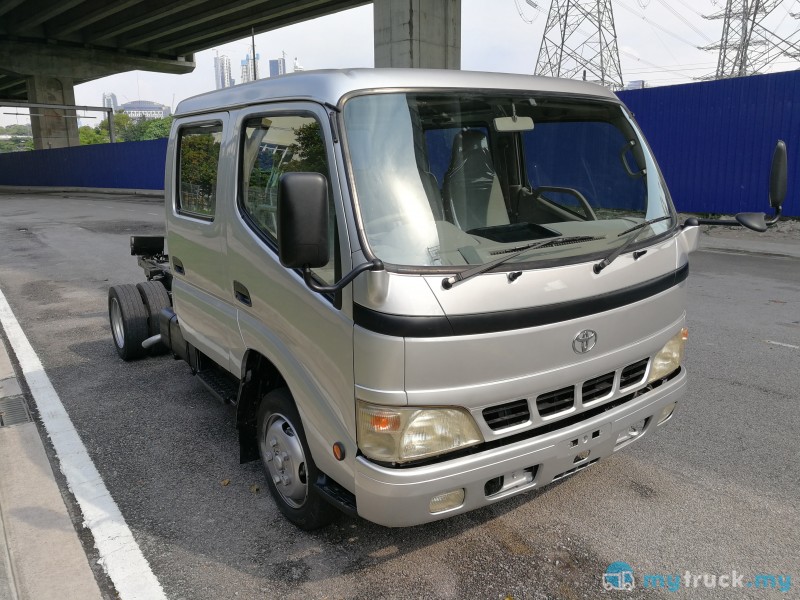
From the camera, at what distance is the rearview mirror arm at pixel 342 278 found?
2436mm

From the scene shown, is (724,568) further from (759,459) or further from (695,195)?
(695,195)

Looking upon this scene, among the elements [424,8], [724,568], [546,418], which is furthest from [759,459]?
[424,8]

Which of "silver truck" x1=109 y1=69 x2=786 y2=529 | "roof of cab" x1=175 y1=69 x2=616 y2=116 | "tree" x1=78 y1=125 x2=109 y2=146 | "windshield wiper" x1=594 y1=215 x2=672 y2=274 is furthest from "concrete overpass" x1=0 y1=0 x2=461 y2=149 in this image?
"tree" x1=78 y1=125 x2=109 y2=146

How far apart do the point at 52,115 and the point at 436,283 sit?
53.6 metres

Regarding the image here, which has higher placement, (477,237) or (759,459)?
(477,237)

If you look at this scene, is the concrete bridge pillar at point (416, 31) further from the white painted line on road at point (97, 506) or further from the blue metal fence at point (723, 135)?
the white painted line on road at point (97, 506)

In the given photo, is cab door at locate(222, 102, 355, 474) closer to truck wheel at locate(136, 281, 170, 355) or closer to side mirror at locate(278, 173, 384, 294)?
side mirror at locate(278, 173, 384, 294)

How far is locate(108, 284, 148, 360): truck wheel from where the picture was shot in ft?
19.2

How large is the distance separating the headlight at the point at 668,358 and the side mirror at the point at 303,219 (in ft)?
5.87

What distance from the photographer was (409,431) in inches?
100

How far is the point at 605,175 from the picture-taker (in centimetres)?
352

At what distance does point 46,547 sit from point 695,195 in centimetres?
1500

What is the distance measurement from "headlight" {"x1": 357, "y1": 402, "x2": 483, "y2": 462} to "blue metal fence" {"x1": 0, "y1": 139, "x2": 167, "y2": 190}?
28620mm

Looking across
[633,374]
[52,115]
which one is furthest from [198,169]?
[52,115]
